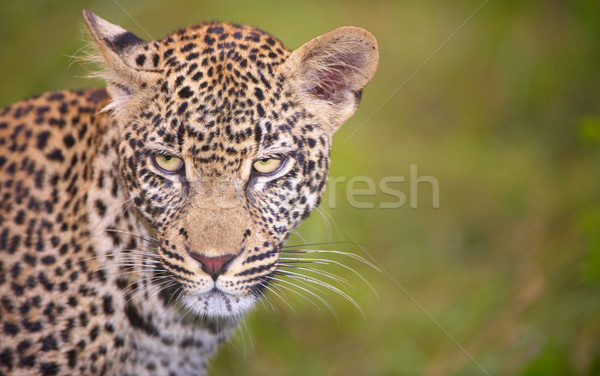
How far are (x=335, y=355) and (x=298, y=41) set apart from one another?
4.93 metres

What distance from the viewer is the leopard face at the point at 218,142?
4242 millimetres

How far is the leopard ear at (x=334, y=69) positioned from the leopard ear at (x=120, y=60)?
989 millimetres

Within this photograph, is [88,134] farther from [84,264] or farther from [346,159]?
[346,159]

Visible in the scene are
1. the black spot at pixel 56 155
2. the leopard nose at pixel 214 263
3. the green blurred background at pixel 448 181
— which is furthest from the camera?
the green blurred background at pixel 448 181

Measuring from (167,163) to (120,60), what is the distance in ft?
2.45

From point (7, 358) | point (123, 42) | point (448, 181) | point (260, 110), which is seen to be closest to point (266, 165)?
point (260, 110)

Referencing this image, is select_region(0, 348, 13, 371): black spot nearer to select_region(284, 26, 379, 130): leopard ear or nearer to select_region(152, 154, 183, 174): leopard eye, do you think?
select_region(152, 154, 183, 174): leopard eye

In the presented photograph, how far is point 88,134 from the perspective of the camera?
480 cm

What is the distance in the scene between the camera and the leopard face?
167 inches

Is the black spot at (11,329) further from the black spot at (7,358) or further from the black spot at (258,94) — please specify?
the black spot at (258,94)

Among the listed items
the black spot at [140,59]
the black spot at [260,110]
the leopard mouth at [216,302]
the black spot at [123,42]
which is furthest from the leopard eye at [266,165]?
the black spot at [123,42]

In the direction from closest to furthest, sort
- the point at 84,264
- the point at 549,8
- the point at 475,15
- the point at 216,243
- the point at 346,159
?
the point at 216,243, the point at 84,264, the point at 346,159, the point at 549,8, the point at 475,15

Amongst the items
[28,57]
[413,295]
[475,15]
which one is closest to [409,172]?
[413,295]

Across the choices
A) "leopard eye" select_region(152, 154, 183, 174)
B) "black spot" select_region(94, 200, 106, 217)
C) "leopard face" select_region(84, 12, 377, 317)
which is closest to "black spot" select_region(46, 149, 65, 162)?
"black spot" select_region(94, 200, 106, 217)
